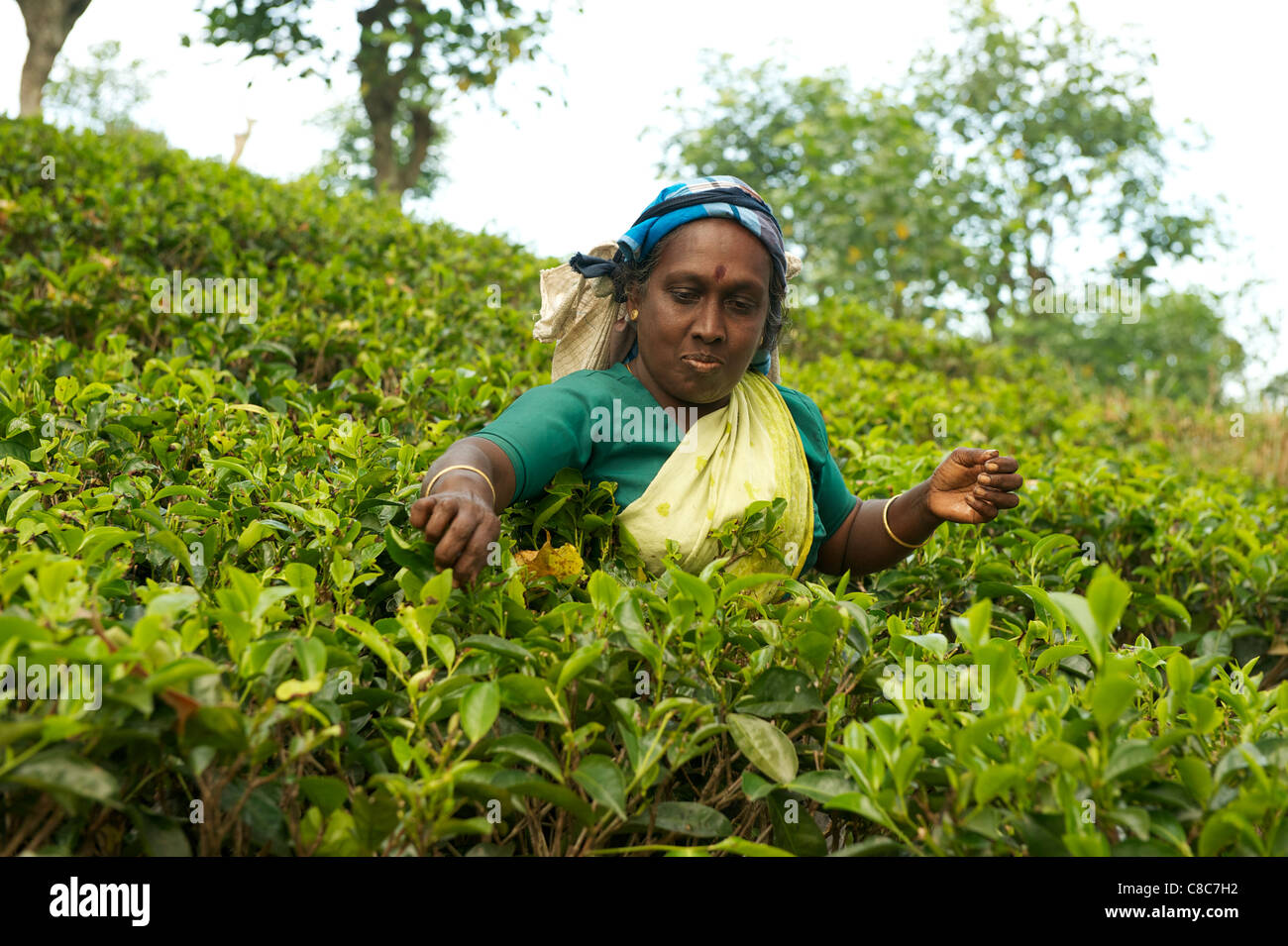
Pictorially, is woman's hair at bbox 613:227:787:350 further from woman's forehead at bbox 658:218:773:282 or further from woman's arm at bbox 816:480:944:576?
woman's arm at bbox 816:480:944:576

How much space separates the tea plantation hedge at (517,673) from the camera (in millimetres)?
1255

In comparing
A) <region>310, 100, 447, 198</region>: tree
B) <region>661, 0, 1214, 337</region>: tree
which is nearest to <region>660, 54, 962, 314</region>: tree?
<region>661, 0, 1214, 337</region>: tree

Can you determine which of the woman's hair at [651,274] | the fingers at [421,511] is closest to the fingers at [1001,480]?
the woman's hair at [651,274]

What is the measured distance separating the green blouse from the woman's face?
0.33 ft

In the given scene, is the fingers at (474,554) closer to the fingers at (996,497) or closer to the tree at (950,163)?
the fingers at (996,497)

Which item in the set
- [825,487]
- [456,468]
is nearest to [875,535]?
[825,487]

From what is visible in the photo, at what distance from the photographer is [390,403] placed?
2.97 metres

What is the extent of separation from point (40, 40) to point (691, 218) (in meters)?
9.89

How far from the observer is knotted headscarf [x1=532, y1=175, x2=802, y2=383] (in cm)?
233

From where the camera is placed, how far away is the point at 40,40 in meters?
9.40

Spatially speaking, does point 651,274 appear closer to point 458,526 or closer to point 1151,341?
point 458,526
